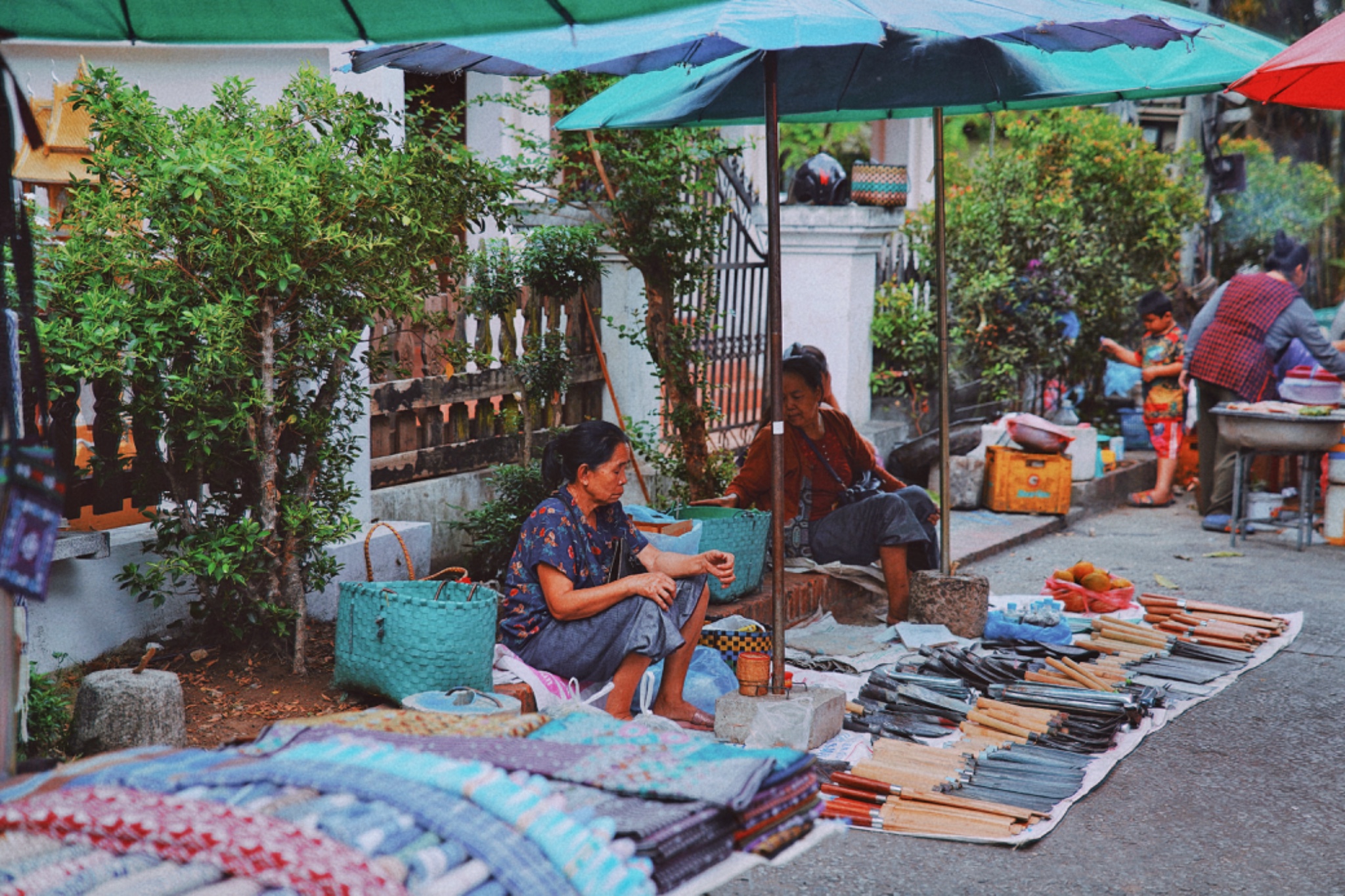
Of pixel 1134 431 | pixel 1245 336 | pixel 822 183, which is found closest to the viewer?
pixel 822 183

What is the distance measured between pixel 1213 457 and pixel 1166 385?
0.84 m

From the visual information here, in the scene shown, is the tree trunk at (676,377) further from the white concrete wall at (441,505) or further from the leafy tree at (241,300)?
Answer: the leafy tree at (241,300)

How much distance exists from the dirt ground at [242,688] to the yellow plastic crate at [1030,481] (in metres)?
5.77

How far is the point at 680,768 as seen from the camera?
2.40 metres

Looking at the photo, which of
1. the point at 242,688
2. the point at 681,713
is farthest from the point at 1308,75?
the point at 242,688

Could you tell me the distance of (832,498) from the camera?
6.64 metres

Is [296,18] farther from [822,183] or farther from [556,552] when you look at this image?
[822,183]

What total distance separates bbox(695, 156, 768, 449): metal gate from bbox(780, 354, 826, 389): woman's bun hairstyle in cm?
193

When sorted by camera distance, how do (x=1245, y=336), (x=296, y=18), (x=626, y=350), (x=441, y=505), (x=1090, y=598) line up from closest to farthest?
(x=296, y=18) → (x=441, y=505) → (x=1090, y=598) → (x=626, y=350) → (x=1245, y=336)

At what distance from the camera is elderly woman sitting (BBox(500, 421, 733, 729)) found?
4523 mm

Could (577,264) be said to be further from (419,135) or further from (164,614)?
(164,614)

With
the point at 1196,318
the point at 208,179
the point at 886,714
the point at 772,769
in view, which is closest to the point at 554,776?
the point at 772,769

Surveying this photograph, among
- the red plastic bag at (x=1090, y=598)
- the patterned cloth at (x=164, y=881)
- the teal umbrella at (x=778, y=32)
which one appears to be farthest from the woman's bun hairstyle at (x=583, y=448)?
the red plastic bag at (x=1090, y=598)

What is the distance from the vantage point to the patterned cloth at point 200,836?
1.90m
